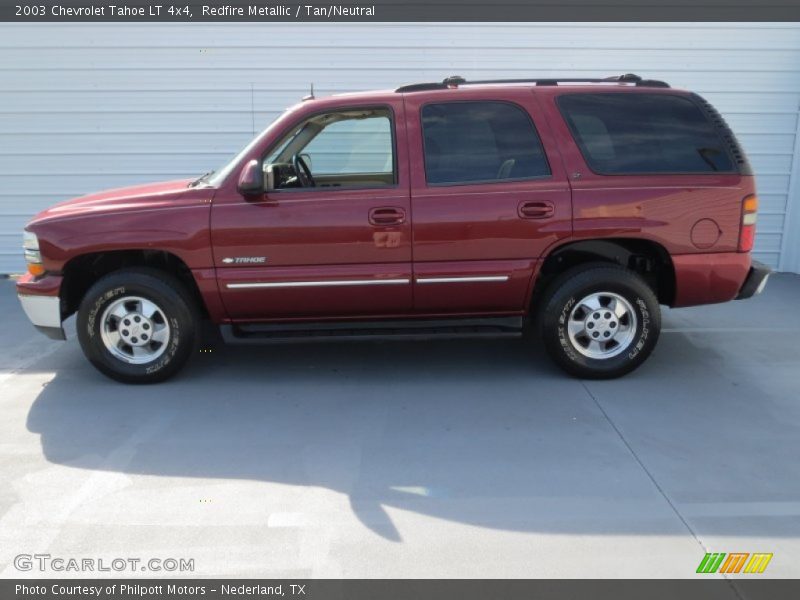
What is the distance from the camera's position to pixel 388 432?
4.37 metres

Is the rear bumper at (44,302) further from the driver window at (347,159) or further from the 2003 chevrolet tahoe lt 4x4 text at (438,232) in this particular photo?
the driver window at (347,159)

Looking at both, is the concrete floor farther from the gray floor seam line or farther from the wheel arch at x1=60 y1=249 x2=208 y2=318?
the wheel arch at x1=60 y1=249 x2=208 y2=318

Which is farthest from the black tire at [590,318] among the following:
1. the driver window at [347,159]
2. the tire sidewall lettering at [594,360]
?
the driver window at [347,159]

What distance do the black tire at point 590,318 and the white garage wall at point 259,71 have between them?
14.0 ft

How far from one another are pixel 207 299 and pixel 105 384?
1008mm

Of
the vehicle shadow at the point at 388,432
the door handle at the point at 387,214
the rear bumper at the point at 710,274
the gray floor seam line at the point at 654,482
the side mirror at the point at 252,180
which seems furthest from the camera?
the rear bumper at the point at 710,274

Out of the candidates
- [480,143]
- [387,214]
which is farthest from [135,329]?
[480,143]

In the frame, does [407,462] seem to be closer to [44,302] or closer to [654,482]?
[654,482]

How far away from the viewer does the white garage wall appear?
8.47 metres

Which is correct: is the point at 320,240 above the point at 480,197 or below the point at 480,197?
below

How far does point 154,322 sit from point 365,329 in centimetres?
144

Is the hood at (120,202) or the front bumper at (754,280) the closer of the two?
the hood at (120,202)

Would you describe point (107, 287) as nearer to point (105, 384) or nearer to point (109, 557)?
point (105, 384)

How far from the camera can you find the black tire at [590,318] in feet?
16.5
